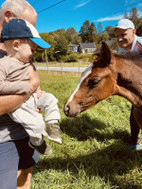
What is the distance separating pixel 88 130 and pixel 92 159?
3.16 ft

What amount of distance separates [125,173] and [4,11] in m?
2.75

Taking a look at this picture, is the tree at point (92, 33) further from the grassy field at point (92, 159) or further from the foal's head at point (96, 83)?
the foal's head at point (96, 83)

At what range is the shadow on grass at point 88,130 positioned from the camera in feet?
10.9

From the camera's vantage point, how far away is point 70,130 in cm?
364

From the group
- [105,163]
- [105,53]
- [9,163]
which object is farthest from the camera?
[105,163]

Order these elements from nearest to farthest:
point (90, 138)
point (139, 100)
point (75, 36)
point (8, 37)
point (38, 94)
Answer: point (8, 37), point (38, 94), point (139, 100), point (90, 138), point (75, 36)

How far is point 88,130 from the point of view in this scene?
3.49 meters

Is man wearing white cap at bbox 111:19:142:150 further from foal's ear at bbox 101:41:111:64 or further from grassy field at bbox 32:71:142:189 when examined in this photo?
foal's ear at bbox 101:41:111:64

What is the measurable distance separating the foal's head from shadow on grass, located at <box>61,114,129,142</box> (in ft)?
5.01

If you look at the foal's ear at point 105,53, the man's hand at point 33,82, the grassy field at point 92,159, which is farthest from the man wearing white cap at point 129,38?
the man's hand at point 33,82

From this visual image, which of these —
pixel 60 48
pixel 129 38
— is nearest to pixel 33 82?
pixel 129 38

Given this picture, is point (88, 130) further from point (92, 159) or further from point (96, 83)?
point (96, 83)

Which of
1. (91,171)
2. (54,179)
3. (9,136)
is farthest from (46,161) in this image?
(9,136)

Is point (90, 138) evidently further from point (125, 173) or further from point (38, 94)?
point (38, 94)
